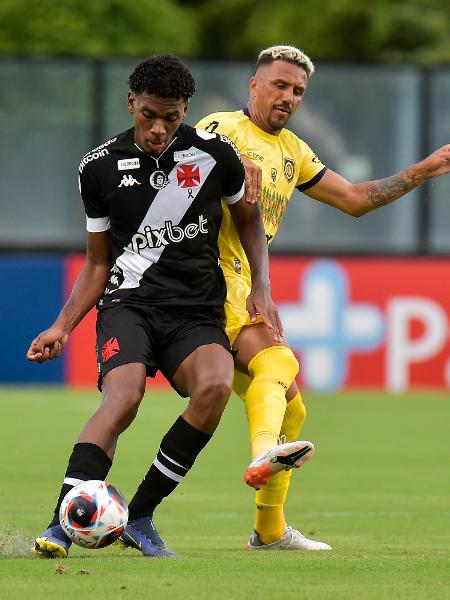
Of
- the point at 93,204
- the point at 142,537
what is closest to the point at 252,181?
the point at 93,204

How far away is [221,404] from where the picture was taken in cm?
749

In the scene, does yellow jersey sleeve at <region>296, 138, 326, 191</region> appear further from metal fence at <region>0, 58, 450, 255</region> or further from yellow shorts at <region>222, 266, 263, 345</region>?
metal fence at <region>0, 58, 450, 255</region>

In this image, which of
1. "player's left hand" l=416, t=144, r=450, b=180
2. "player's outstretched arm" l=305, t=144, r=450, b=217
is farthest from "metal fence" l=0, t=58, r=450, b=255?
"player's left hand" l=416, t=144, r=450, b=180

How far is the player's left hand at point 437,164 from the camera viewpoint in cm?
829

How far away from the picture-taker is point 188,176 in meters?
7.69

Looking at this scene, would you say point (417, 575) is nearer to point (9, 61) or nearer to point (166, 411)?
point (166, 411)

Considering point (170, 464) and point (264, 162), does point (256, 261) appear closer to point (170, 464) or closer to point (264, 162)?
point (264, 162)

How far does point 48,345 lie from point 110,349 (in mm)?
327

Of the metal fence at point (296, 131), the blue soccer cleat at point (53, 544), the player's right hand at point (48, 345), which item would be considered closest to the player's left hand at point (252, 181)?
the player's right hand at point (48, 345)

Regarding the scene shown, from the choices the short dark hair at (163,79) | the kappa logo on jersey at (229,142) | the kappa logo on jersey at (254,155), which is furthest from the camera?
the kappa logo on jersey at (254,155)

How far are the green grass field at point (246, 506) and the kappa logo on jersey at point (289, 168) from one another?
6.14 ft

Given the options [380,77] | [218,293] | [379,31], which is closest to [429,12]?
[379,31]

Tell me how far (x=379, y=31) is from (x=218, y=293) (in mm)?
35481

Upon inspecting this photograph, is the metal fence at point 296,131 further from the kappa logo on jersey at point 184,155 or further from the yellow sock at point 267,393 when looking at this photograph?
the kappa logo on jersey at point 184,155
